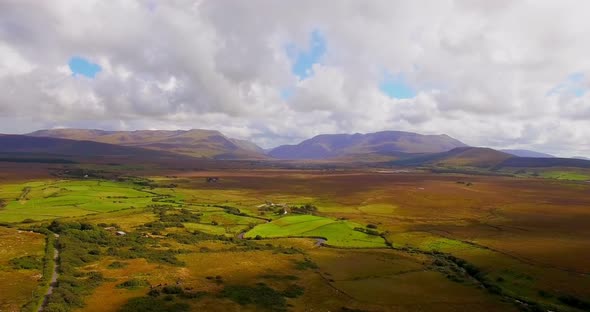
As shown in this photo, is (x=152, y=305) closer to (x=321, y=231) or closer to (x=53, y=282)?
(x=53, y=282)

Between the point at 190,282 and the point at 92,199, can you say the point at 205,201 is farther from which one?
the point at 190,282

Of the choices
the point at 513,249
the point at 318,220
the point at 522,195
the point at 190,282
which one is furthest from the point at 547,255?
the point at 522,195

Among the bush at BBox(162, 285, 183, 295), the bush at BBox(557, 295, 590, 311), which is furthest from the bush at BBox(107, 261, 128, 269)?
the bush at BBox(557, 295, 590, 311)

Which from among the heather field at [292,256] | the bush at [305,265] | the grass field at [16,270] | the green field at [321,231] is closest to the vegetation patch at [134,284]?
the heather field at [292,256]

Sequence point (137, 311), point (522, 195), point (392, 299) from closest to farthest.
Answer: point (137, 311) → point (392, 299) → point (522, 195)

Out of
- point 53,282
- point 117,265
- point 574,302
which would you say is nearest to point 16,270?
point 53,282
